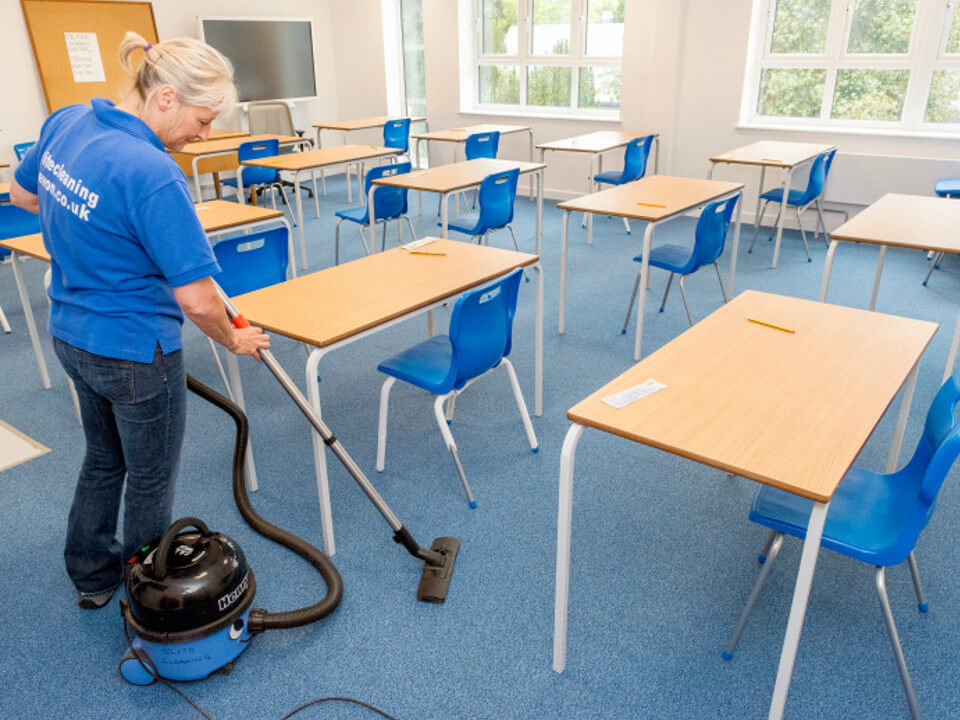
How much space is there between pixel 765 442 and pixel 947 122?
5485mm

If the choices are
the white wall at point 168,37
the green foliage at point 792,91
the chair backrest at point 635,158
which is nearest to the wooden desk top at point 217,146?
the white wall at point 168,37

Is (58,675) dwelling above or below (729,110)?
below

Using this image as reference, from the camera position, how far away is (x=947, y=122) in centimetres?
556

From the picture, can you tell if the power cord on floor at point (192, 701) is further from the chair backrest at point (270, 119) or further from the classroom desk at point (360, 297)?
the chair backrest at point (270, 119)

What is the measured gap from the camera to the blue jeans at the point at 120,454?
1.67m

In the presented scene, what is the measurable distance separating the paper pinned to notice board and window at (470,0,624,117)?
3763 millimetres

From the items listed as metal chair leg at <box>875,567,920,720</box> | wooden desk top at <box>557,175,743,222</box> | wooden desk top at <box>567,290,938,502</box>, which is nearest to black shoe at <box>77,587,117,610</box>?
wooden desk top at <box>567,290,938,502</box>

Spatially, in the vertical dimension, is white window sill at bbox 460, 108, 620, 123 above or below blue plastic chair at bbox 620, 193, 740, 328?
above

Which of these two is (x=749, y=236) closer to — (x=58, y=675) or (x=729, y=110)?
(x=729, y=110)

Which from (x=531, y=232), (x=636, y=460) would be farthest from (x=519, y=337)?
(x=531, y=232)

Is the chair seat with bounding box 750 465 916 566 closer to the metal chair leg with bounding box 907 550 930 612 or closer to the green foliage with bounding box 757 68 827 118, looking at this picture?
the metal chair leg with bounding box 907 550 930 612

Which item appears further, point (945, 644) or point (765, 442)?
point (945, 644)

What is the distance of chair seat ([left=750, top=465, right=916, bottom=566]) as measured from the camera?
5.22ft

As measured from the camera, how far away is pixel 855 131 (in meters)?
5.79
